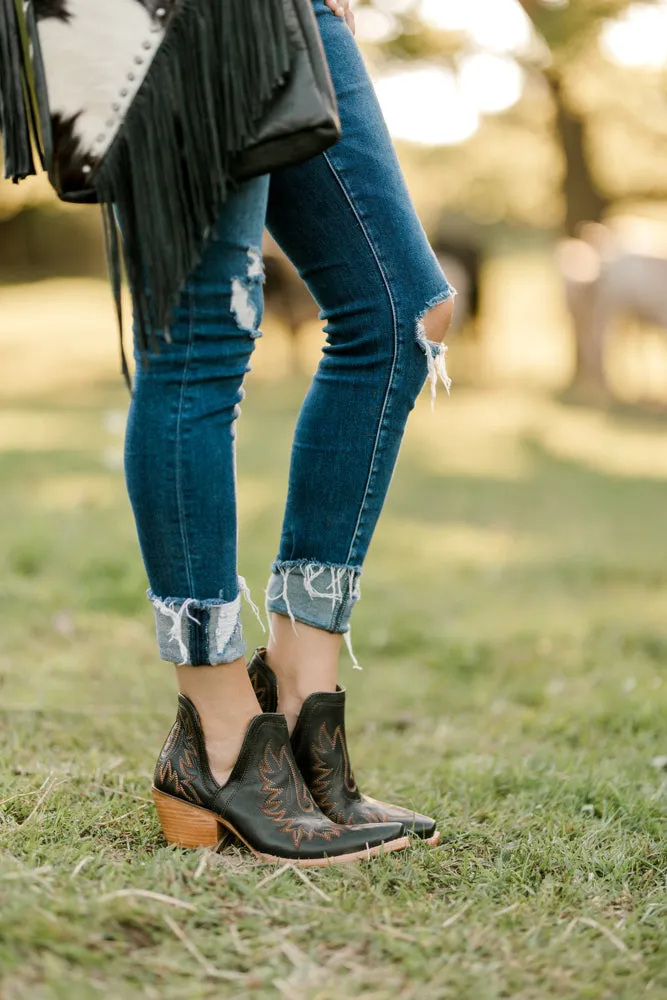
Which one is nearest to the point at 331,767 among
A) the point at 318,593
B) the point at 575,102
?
the point at 318,593

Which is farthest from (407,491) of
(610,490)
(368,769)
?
(368,769)

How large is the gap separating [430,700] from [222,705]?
1.25m

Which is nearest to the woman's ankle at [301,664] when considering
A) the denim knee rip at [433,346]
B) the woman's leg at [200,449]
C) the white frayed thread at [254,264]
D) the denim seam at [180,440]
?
the woman's leg at [200,449]

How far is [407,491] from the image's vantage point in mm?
5281

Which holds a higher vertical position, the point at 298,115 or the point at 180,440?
the point at 298,115

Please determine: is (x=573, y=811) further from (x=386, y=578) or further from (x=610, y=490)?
(x=610, y=490)

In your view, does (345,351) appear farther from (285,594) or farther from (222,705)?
(222,705)

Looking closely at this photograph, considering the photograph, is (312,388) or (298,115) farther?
(312,388)

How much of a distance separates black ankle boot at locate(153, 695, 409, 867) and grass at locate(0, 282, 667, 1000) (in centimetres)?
4

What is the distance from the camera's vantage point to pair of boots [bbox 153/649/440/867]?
4.56 feet

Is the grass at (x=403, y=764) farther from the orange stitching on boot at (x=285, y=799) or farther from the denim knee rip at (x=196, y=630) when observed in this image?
the denim knee rip at (x=196, y=630)

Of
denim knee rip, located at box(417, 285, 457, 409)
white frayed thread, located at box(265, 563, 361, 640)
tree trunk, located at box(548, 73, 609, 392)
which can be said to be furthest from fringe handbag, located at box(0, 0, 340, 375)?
tree trunk, located at box(548, 73, 609, 392)

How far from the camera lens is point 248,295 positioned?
1332 millimetres

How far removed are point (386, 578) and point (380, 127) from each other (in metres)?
2.42
